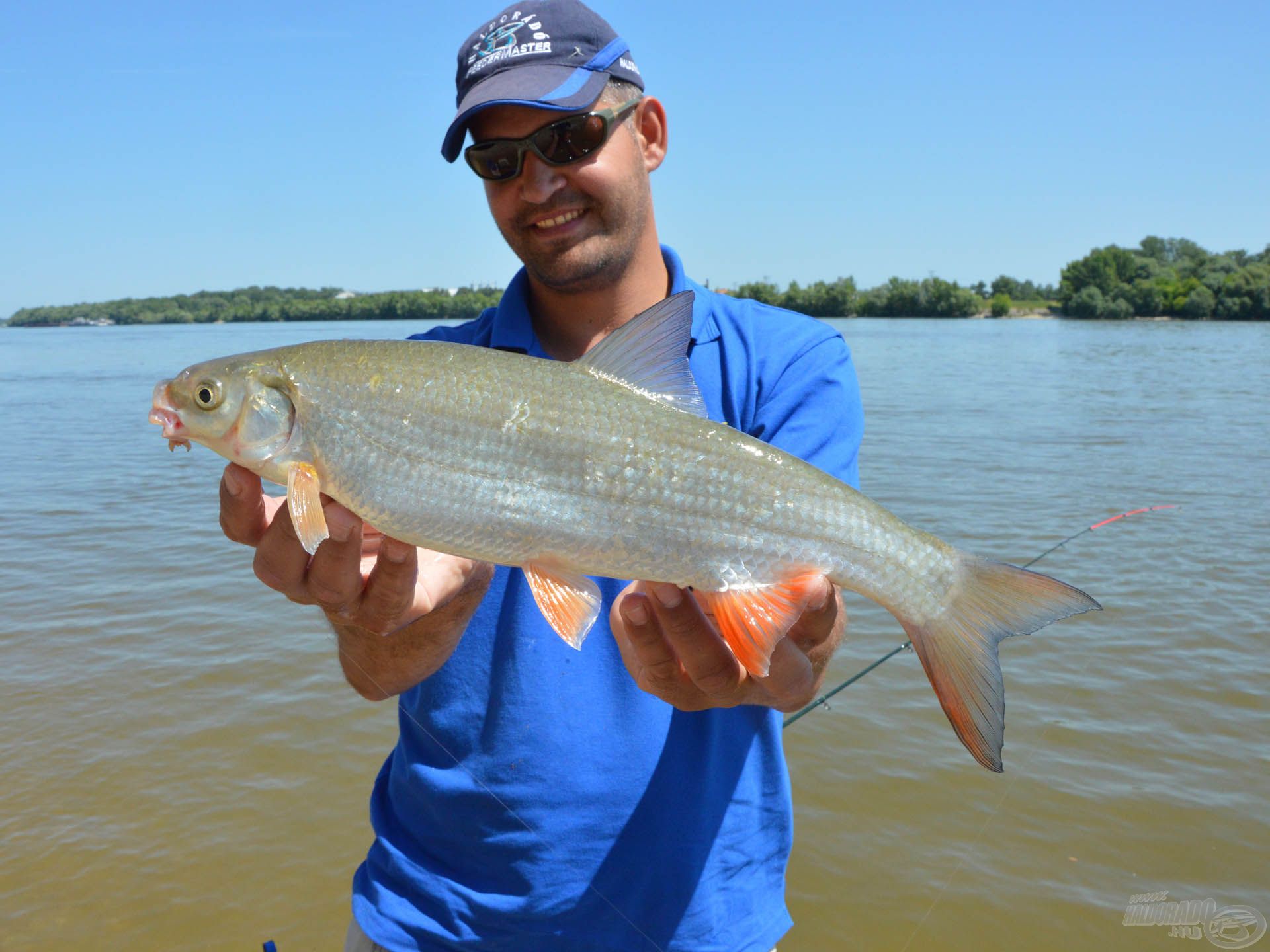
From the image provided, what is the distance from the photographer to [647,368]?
222 cm

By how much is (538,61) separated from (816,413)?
4.29 feet

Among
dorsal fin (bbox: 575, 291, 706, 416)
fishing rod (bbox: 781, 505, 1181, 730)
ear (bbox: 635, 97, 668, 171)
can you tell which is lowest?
fishing rod (bbox: 781, 505, 1181, 730)

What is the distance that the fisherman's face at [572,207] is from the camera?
111 inches

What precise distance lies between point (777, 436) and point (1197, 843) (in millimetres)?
4720

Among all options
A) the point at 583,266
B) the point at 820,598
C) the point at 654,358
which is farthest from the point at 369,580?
the point at 583,266

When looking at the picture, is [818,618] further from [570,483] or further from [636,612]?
[570,483]

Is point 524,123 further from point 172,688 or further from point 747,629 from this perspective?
point 172,688

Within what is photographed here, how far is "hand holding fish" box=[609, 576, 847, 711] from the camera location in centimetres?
207

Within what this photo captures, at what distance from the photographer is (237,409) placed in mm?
2145

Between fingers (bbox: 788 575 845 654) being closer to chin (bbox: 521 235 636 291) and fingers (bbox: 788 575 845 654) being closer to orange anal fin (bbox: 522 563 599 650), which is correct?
→ orange anal fin (bbox: 522 563 599 650)

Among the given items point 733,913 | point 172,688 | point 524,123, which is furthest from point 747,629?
point 172,688

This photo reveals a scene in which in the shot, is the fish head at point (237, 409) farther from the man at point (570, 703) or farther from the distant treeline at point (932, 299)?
the distant treeline at point (932, 299)

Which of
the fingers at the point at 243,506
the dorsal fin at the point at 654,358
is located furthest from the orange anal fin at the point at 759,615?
Result: the fingers at the point at 243,506

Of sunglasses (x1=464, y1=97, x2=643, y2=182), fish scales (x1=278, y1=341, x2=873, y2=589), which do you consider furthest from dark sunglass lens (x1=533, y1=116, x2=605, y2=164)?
fish scales (x1=278, y1=341, x2=873, y2=589)
